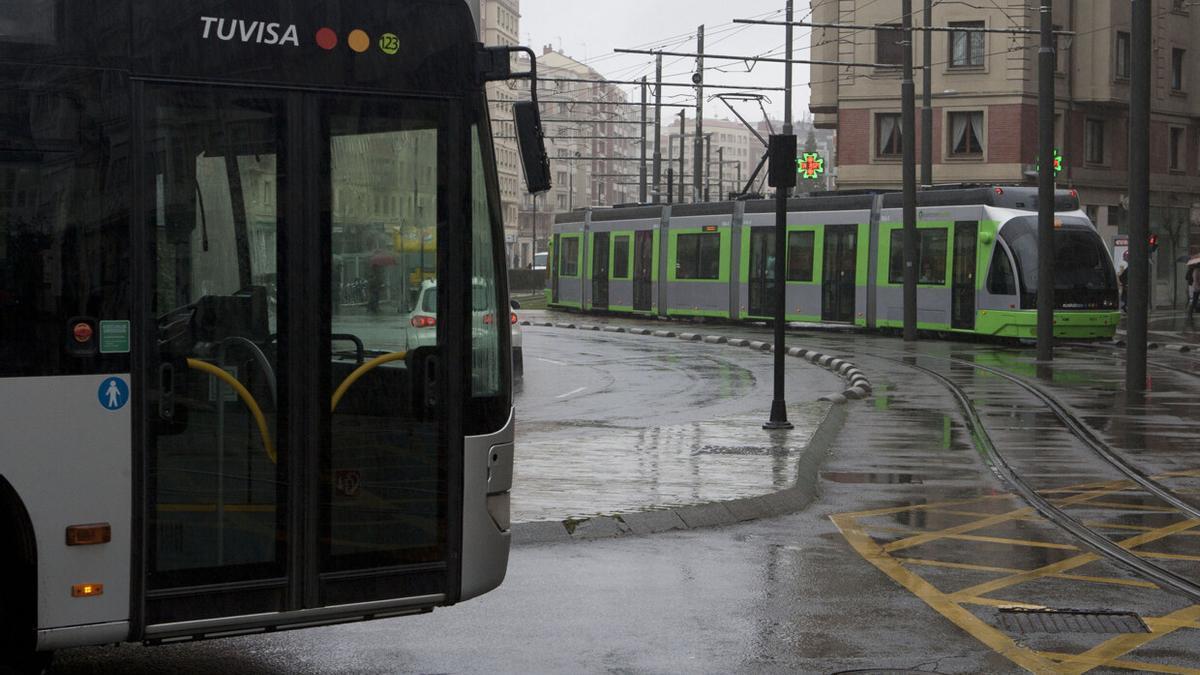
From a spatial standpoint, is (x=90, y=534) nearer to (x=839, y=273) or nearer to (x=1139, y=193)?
(x=1139, y=193)

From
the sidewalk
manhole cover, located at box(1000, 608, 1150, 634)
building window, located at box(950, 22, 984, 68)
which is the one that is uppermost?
building window, located at box(950, 22, 984, 68)

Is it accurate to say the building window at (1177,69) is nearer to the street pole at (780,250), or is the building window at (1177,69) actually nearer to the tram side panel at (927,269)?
the tram side panel at (927,269)

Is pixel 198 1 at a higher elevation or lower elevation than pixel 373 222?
higher

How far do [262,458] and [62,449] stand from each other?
2.55 feet

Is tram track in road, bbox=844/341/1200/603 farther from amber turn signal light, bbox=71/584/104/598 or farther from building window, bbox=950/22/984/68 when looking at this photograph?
building window, bbox=950/22/984/68

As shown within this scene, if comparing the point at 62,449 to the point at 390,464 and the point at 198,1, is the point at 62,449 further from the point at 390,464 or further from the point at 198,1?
the point at 198,1

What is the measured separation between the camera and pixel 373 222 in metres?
6.51

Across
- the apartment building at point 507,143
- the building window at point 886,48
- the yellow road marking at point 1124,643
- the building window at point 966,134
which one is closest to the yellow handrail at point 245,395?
the yellow road marking at point 1124,643

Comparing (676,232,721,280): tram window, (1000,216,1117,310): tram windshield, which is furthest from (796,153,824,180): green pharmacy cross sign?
(1000,216,1117,310): tram windshield

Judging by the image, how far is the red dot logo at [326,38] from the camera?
21.1 feet

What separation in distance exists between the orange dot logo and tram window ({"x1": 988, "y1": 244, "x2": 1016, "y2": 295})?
27.2 meters

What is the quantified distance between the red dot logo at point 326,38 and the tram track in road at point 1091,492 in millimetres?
5158

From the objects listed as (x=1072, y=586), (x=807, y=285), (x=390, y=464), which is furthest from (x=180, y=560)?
(x=807, y=285)

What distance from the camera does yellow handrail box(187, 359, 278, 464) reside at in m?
6.15
